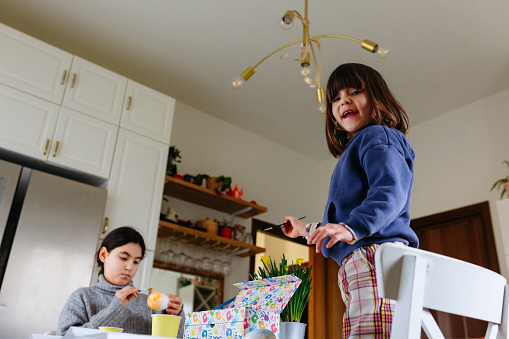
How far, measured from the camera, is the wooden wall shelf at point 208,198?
146 inches

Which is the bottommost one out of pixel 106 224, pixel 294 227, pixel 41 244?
pixel 294 227

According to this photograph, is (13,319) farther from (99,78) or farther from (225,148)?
(225,148)

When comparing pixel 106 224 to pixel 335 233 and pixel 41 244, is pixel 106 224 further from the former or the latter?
pixel 335 233

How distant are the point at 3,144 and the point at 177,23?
142cm

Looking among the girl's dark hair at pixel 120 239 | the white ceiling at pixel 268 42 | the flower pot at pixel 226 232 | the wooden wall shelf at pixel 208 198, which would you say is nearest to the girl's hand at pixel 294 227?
the girl's dark hair at pixel 120 239

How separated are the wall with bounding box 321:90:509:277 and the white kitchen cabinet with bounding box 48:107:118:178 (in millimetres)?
2636

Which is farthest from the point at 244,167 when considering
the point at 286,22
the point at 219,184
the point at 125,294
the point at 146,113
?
the point at 125,294

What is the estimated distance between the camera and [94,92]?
10.5 feet

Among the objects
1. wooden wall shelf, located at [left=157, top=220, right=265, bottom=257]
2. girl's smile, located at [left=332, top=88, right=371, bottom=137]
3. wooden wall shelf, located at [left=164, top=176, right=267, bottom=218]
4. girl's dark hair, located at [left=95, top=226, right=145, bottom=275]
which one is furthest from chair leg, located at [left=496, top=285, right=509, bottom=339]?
wooden wall shelf, located at [left=164, top=176, right=267, bottom=218]

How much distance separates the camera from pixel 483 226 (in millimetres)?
3672

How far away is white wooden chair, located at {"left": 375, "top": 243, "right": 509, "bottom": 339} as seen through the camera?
682 mm

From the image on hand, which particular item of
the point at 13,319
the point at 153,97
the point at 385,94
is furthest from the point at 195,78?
the point at 385,94

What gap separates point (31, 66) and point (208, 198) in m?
1.64

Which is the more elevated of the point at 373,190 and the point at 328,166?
the point at 328,166
